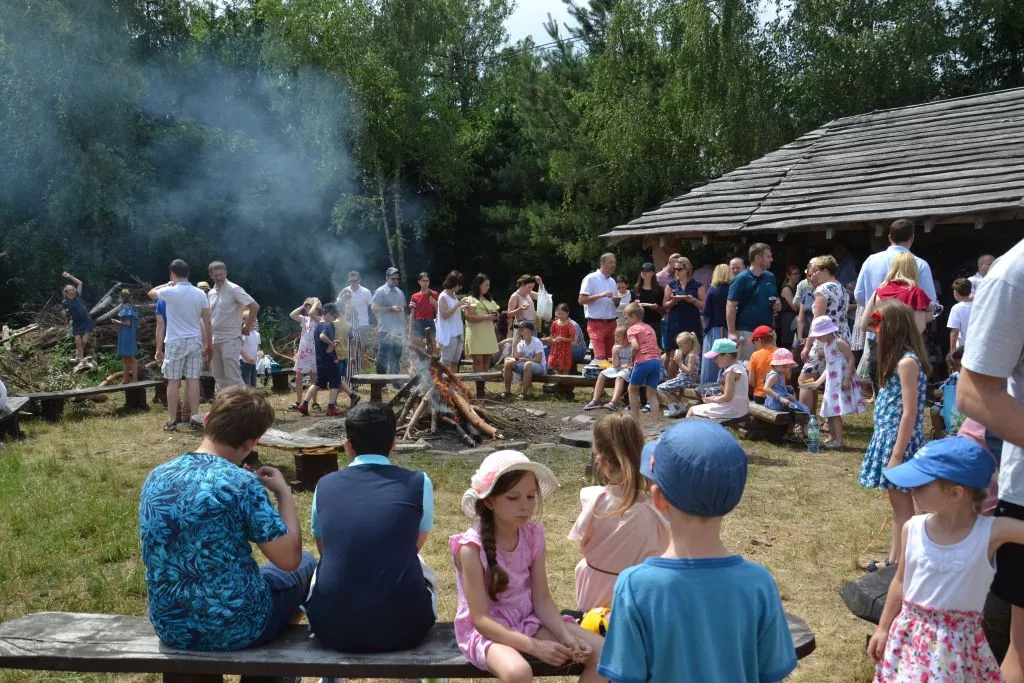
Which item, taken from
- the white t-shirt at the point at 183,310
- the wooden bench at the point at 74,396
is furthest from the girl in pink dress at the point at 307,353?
the white t-shirt at the point at 183,310

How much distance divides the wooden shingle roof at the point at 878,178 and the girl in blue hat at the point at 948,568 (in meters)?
9.30

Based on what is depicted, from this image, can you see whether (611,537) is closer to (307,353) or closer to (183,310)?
(183,310)

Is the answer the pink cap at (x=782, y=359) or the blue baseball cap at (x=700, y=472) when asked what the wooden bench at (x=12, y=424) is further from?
the blue baseball cap at (x=700, y=472)

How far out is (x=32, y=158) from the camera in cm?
2220

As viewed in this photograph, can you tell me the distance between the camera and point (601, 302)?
485 inches

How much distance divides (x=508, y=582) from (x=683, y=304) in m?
9.07

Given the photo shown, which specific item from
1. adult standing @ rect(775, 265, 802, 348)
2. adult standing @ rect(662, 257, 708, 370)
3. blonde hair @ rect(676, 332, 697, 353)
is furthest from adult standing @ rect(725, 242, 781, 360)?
adult standing @ rect(775, 265, 802, 348)

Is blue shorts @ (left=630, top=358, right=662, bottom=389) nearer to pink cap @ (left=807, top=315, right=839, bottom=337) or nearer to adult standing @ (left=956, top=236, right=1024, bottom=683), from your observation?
pink cap @ (left=807, top=315, right=839, bottom=337)

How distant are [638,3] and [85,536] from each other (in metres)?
21.5

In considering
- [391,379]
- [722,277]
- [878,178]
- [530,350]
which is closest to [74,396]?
[391,379]

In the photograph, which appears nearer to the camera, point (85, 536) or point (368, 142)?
point (85, 536)

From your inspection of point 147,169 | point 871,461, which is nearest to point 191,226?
point 147,169

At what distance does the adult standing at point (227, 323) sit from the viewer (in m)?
9.87

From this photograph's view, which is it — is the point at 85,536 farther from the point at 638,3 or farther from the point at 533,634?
the point at 638,3
